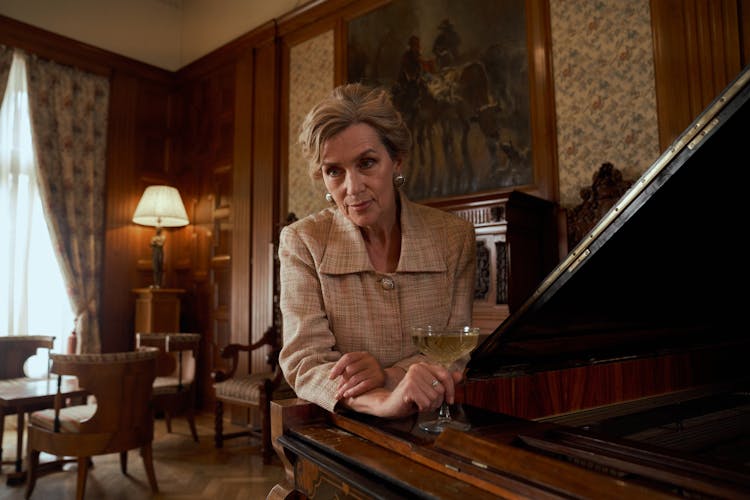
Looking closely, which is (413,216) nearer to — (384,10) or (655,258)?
(655,258)

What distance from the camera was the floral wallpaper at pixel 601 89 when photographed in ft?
9.78

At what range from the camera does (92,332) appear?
5.28m

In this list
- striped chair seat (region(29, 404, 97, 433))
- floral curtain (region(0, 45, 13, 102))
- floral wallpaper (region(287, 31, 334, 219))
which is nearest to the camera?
striped chair seat (region(29, 404, 97, 433))

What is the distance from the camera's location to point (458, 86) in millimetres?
3768

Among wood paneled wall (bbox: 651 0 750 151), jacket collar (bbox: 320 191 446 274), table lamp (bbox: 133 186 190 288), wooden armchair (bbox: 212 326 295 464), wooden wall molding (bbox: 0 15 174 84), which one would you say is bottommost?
wooden armchair (bbox: 212 326 295 464)

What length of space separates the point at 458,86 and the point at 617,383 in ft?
9.43

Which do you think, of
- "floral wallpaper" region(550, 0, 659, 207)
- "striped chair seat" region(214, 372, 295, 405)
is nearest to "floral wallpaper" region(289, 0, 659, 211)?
"floral wallpaper" region(550, 0, 659, 207)

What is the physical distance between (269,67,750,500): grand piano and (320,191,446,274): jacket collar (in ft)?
1.14

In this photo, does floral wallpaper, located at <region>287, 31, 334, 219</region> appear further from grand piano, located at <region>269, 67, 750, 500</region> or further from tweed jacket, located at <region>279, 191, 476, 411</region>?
grand piano, located at <region>269, 67, 750, 500</region>

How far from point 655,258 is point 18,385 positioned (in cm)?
408

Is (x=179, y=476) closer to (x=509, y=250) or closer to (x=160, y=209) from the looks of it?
(x=509, y=250)

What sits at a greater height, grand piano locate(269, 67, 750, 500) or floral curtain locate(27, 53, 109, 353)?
floral curtain locate(27, 53, 109, 353)

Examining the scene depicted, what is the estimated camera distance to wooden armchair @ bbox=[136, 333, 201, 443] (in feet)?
13.5

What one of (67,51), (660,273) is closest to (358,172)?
(660,273)
